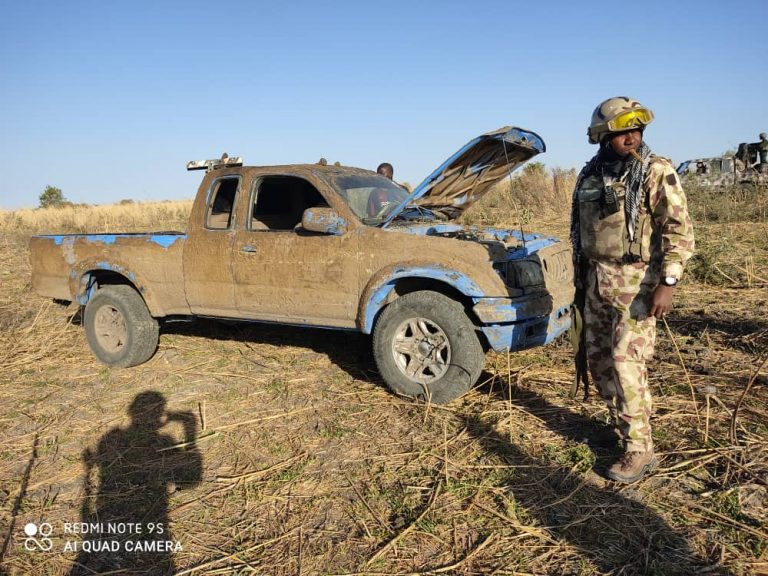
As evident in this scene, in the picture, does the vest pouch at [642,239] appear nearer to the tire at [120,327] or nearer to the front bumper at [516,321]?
the front bumper at [516,321]

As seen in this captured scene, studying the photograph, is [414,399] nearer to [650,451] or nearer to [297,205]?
[650,451]

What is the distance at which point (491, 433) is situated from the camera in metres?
3.88

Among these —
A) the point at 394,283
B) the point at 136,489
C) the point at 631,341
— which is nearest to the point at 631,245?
the point at 631,341

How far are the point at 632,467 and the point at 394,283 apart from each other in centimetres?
214

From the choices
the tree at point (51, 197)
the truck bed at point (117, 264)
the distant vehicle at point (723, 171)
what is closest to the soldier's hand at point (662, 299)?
the truck bed at point (117, 264)

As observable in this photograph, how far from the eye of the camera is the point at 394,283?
4.48m

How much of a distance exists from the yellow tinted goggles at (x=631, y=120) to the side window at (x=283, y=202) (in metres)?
3.13

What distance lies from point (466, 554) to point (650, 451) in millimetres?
1301

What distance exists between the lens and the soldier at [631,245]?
10.0ft

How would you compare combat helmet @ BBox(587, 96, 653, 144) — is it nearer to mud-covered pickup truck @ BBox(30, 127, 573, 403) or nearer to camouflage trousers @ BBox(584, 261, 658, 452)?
camouflage trousers @ BBox(584, 261, 658, 452)

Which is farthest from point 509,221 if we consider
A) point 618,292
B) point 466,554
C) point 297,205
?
point 466,554

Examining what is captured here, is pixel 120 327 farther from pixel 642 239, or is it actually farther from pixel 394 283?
pixel 642 239

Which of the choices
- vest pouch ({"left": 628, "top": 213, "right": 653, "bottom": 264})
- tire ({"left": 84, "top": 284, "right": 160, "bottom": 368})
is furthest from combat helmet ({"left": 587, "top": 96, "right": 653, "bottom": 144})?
tire ({"left": 84, "top": 284, "right": 160, "bottom": 368})

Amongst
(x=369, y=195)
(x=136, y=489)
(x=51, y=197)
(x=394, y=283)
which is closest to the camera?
(x=136, y=489)
